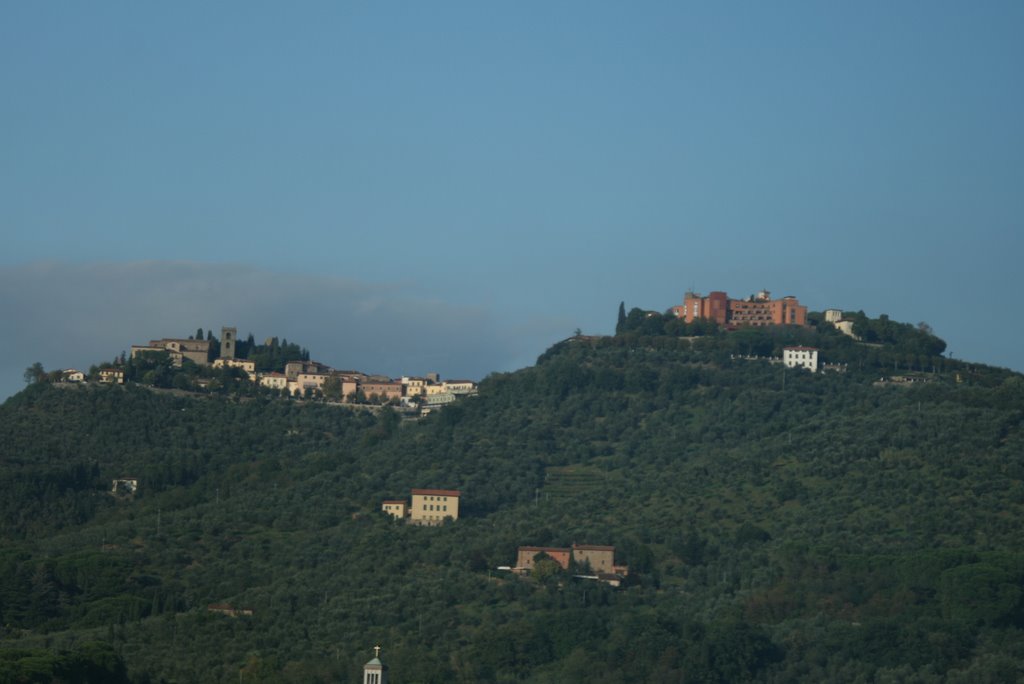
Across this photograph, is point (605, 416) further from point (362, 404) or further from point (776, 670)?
point (776, 670)

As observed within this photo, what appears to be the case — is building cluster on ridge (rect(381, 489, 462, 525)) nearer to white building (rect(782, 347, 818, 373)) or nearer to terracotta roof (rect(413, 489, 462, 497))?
terracotta roof (rect(413, 489, 462, 497))

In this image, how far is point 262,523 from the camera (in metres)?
95.8

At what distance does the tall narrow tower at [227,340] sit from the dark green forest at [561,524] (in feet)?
31.2

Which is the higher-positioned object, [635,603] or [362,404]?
[362,404]

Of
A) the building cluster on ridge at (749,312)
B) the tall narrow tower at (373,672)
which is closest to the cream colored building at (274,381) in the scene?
the building cluster on ridge at (749,312)

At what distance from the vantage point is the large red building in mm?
123688

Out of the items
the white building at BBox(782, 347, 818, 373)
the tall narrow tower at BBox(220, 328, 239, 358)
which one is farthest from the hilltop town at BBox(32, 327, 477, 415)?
the white building at BBox(782, 347, 818, 373)

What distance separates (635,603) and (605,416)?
27522 millimetres

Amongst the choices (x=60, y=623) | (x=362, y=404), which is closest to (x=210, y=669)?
(x=60, y=623)

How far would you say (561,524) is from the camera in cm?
9344

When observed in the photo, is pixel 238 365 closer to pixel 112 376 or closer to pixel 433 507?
pixel 112 376

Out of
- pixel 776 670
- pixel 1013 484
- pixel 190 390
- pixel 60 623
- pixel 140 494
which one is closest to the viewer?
pixel 776 670

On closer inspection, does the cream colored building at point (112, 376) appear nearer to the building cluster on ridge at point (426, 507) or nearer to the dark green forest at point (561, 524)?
the dark green forest at point (561, 524)

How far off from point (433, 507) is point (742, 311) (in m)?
36.0
